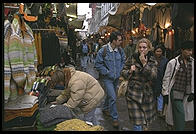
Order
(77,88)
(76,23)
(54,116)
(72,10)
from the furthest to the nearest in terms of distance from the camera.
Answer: (76,23), (72,10), (77,88), (54,116)

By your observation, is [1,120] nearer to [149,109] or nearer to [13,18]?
[13,18]

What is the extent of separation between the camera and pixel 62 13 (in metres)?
7.44

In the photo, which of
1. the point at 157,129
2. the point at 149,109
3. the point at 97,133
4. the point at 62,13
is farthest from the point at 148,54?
the point at 62,13

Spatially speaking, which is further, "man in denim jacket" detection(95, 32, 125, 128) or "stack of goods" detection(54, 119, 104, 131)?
"man in denim jacket" detection(95, 32, 125, 128)

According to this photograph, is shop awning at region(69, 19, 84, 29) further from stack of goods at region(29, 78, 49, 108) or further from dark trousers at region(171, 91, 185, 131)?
dark trousers at region(171, 91, 185, 131)

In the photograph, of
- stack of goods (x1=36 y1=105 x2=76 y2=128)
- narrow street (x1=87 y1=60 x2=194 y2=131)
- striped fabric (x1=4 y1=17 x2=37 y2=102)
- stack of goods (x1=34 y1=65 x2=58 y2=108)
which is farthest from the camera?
narrow street (x1=87 y1=60 x2=194 y2=131)

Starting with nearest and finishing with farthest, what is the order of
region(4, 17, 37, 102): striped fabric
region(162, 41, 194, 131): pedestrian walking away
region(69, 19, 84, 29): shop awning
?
1. region(4, 17, 37, 102): striped fabric
2. region(162, 41, 194, 131): pedestrian walking away
3. region(69, 19, 84, 29): shop awning

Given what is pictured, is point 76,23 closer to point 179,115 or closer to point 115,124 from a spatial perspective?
point 115,124

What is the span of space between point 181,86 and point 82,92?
5.57 feet

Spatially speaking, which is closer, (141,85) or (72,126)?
(72,126)

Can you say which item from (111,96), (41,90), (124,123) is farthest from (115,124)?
(41,90)

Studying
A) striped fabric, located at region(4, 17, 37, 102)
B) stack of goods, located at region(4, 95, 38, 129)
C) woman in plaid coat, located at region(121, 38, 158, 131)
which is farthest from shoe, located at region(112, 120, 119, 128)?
striped fabric, located at region(4, 17, 37, 102)

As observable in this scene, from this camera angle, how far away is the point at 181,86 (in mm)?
4285

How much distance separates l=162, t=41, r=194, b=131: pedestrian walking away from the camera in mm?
4262
